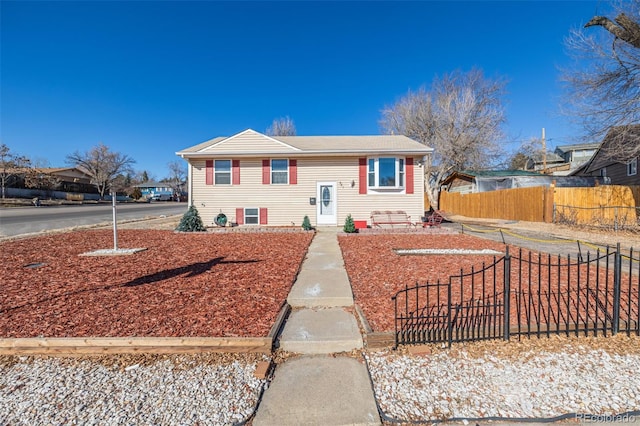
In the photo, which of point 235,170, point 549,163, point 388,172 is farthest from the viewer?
point 549,163

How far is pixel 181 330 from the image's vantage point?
3.12 m

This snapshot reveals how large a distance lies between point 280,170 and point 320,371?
11423 mm

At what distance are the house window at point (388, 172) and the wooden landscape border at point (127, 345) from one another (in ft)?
36.0

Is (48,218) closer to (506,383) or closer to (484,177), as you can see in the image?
(506,383)

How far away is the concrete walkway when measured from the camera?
207 cm

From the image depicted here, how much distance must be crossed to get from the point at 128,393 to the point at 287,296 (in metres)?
2.22

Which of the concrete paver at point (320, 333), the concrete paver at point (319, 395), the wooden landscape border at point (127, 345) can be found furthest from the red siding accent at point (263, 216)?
the concrete paver at point (319, 395)

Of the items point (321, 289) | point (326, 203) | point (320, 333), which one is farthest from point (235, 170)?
point (320, 333)

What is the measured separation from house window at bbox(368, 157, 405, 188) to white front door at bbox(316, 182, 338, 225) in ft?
6.50

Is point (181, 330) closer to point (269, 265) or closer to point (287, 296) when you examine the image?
point (287, 296)

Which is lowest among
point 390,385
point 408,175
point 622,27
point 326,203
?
point 390,385

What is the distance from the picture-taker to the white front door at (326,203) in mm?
13281

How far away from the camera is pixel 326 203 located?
527 inches

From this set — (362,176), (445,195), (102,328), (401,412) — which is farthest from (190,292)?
(445,195)
